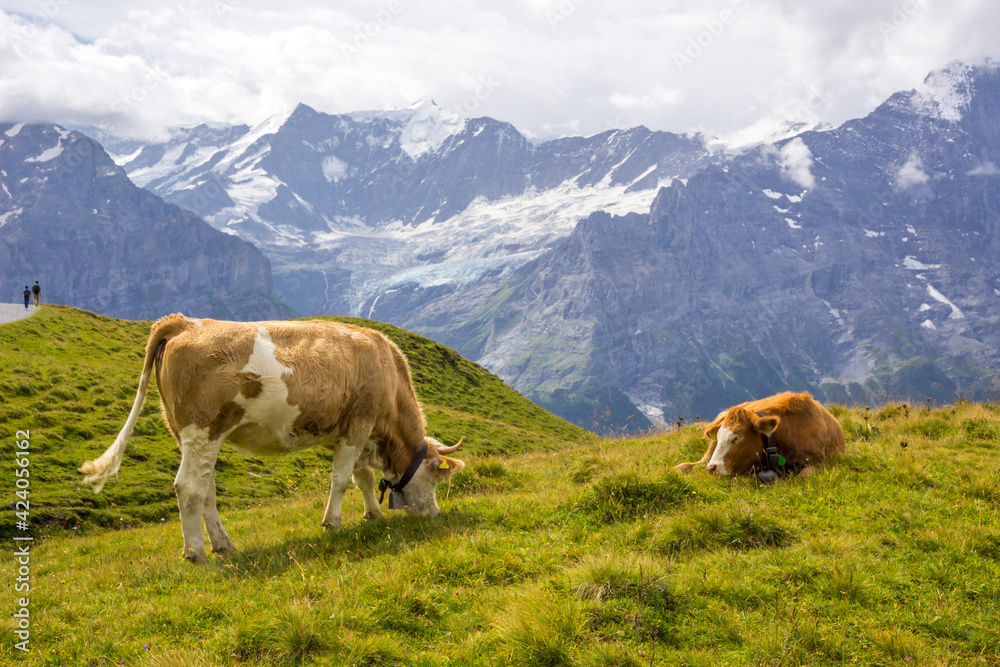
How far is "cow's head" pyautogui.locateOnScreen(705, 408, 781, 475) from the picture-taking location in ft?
37.3

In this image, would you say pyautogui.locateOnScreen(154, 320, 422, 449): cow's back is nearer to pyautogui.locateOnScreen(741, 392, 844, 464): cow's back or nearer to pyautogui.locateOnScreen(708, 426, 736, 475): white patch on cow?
pyautogui.locateOnScreen(708, 426, 736, 475): white patch on cow

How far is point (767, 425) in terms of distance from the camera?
37.5ft

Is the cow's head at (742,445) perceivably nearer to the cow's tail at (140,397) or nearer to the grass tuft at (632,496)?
the grass tuft at (632,496)

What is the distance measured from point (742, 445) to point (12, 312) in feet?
174

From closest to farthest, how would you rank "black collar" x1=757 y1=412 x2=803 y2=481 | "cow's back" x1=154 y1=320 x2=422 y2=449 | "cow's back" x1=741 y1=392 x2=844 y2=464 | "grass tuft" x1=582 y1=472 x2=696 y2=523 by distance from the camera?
1. "grass tuft" x1=582 y1=472 x2=696 y2=523
2. "cow's back" x1=154 y1=320 x2=422 y2=449
3. "black collar" x1=757 y1=412 x2=803 y2=481
4. "cow's back" x1=741 y1=392 x2=844 y2=464

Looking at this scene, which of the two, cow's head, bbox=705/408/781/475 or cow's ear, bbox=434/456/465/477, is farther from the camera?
cow's ear, bbox=434/456/465/477

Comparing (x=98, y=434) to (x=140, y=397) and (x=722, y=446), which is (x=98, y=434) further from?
(x=722, y=446)

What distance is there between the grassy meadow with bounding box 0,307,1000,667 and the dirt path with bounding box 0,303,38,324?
34316 millimetres

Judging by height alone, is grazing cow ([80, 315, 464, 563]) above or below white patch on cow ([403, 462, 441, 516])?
above

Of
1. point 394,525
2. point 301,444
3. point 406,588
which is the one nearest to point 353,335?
point 301,444

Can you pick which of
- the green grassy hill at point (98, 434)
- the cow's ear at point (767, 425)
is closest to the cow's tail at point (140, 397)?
the green grassy hill at point (98, 434)

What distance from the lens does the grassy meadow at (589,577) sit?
594cm

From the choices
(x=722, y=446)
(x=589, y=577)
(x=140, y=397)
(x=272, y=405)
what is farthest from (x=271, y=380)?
(x=722, y=446)

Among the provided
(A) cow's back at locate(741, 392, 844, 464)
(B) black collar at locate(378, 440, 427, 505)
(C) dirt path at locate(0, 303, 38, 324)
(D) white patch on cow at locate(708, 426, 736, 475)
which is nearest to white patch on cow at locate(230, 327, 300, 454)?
(B) black collar at locate(378, 440, 427, 505)
